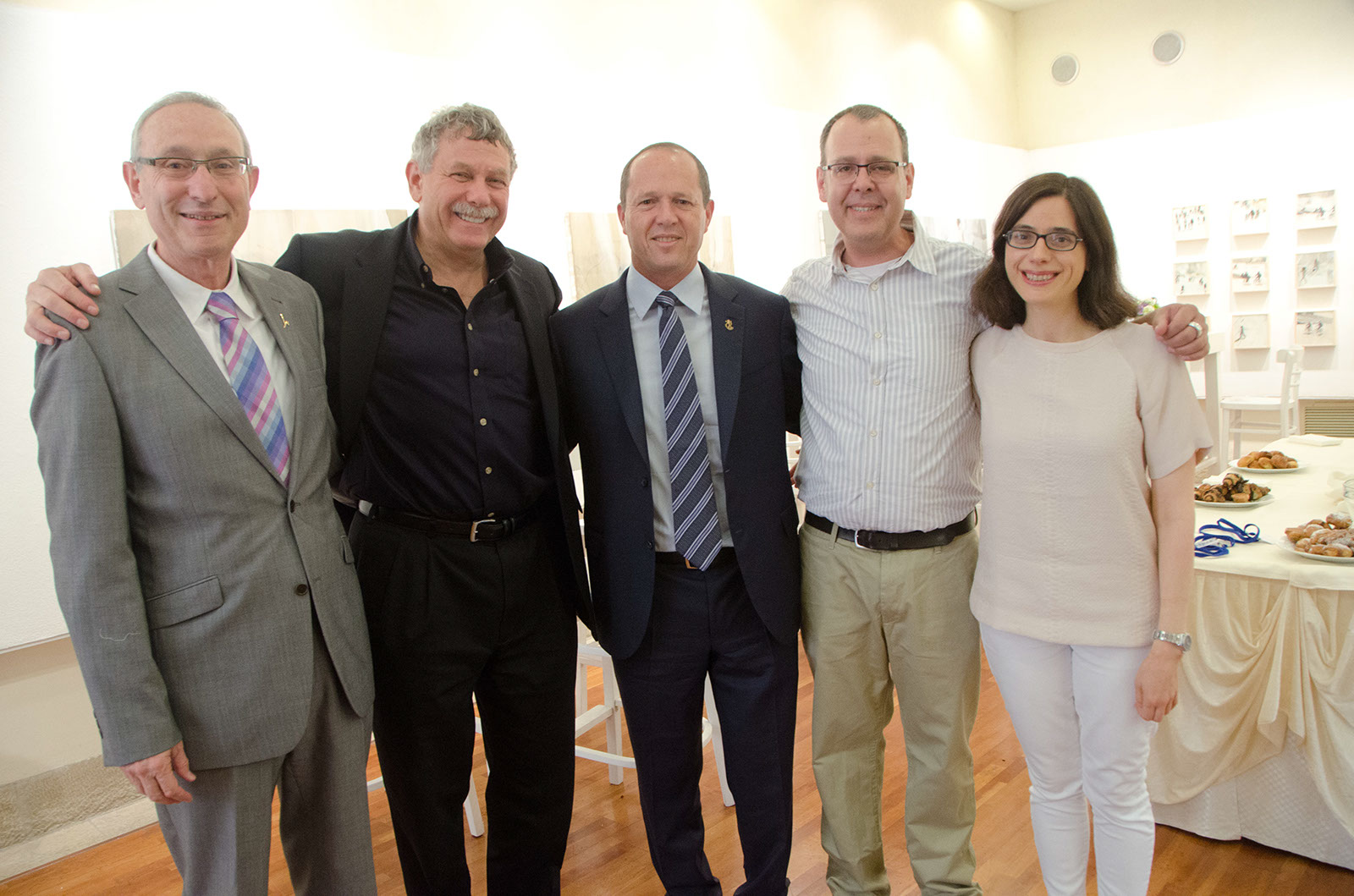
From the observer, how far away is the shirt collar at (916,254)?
2252 millimetres

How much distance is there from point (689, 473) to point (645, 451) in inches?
4.8

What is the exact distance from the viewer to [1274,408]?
7551 mm

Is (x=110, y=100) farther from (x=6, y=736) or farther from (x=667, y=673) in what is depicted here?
(x=667, y=673)

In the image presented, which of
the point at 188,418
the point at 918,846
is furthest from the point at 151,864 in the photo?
the point at 918,846

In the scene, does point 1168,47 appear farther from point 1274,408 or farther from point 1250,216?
point 1274,408

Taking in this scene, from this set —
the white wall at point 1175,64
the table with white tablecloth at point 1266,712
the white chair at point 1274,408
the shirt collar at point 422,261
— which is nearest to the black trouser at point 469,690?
the shirt collar at point 422,261

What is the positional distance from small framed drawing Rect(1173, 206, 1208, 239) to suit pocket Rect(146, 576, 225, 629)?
961 cm

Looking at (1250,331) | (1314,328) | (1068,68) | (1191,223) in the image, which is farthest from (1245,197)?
(1068,68)

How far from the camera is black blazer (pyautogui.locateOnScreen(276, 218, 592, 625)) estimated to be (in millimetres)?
2074

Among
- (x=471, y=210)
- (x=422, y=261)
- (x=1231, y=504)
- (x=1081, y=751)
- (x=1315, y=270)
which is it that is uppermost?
(x=471, y=210)

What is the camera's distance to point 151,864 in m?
3.14

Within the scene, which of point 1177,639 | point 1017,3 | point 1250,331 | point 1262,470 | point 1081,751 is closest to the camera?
point 1177,639

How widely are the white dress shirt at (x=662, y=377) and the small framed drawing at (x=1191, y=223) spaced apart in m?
8.36

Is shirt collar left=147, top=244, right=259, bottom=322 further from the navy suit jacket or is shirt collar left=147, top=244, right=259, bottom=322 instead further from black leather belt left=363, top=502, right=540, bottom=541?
the navy suit jacket
